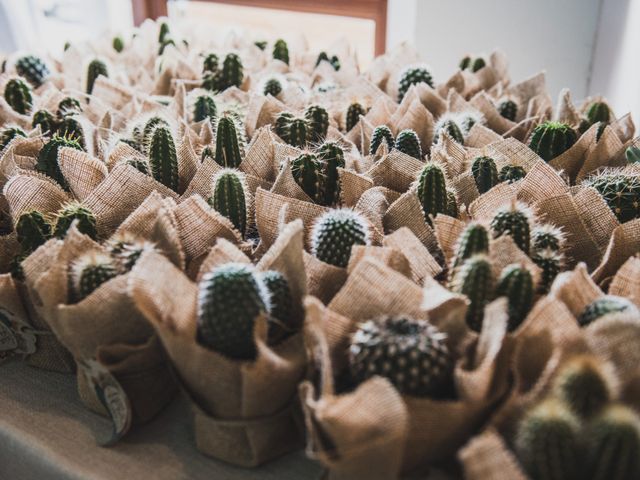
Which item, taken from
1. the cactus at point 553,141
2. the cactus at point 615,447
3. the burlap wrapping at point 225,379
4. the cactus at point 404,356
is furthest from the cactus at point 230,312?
the cactus at point 553,141

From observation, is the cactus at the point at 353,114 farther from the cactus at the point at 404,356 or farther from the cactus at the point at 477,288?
the cactus at the point at 404,356

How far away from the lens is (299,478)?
28.4 inches

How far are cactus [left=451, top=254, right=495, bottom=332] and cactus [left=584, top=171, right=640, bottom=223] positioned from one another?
40 centimetres

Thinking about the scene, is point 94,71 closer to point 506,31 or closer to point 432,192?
point 432,192

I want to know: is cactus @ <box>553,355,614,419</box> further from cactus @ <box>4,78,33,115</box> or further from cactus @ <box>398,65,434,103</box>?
cactus @ <box>4,78,33,115</box>

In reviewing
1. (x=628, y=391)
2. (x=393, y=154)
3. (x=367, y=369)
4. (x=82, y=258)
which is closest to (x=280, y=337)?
(x=367, y=369)

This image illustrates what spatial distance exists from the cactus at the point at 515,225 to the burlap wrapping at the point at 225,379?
1.13 feet

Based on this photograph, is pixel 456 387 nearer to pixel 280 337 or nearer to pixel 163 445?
pixel 280 337

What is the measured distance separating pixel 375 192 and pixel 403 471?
0.51 m

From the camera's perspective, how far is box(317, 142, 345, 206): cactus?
1141mm

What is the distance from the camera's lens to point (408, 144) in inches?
50.1

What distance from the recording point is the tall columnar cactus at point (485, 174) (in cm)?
112

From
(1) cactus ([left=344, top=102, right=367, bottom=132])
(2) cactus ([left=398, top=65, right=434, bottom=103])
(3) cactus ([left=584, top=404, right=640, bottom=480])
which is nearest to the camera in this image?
(3) cactus ([left=584, top=404, right=640, bottom=480])

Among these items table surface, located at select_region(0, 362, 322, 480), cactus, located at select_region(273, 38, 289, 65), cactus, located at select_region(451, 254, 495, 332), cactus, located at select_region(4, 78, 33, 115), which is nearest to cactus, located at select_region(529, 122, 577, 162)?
cactus, located at select_region(451, 254, 495, 332)
